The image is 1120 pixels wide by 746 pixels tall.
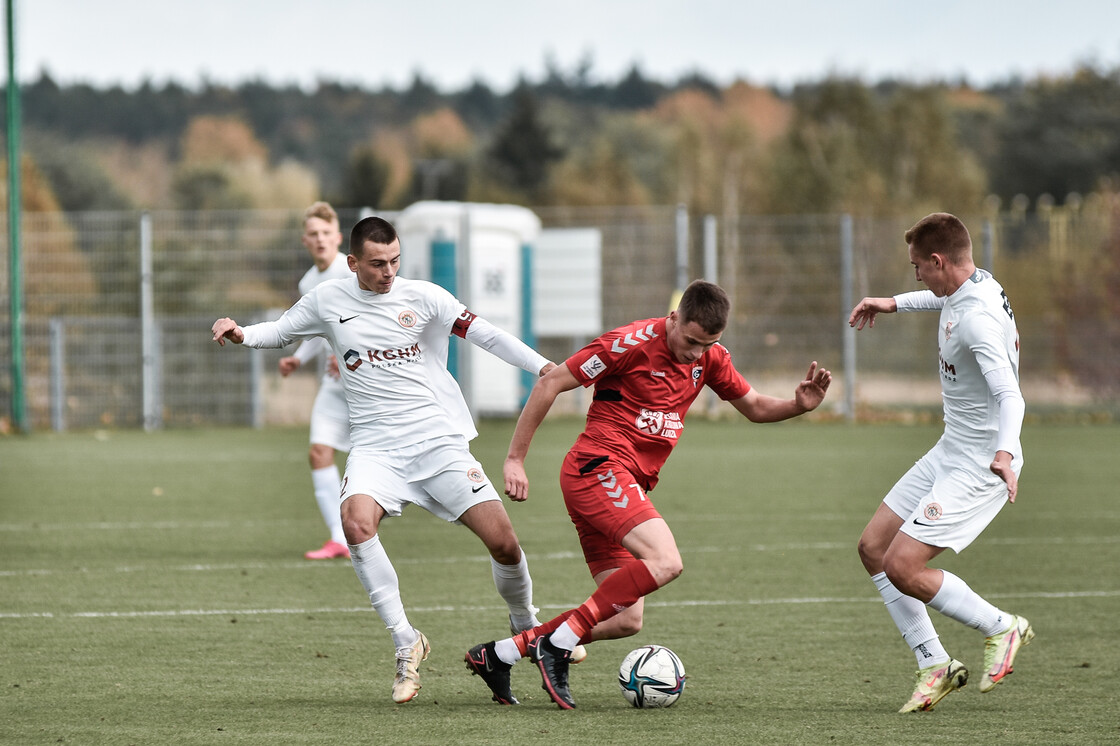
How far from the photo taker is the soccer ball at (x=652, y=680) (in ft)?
17.7

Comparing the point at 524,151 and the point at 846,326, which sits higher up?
the point at 524,151

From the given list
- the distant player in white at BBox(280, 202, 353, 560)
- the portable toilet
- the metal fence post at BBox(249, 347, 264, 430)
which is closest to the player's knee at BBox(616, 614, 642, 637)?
the distant player in white at BBox(280, 202, 353, 560)

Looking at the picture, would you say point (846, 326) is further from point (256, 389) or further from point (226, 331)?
point (226, 331)

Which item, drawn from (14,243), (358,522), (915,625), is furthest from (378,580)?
(14,243)

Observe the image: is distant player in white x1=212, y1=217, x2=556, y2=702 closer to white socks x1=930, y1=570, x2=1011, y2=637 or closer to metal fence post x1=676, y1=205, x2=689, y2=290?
white socks x1=930, y1=570, x2=1011, y2=637

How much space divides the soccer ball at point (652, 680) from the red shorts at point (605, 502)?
435mm

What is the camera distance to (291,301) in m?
22.3

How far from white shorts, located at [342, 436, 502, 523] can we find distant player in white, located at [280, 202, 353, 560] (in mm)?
3179

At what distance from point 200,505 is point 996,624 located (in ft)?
27.5

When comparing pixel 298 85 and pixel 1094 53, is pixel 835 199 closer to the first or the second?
pixel 1094 53

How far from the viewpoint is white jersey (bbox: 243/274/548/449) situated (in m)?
5.98

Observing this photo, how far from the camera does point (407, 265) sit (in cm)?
2277

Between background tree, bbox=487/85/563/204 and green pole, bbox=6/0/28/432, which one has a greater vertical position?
background tree, bbox=487/85/563/204

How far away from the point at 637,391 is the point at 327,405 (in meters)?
4.04
